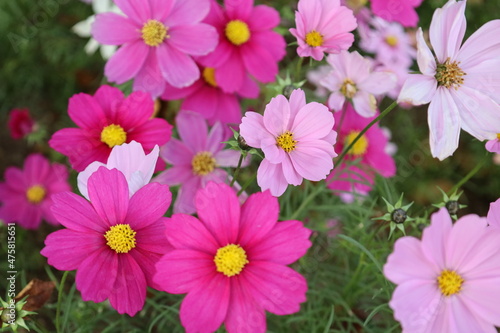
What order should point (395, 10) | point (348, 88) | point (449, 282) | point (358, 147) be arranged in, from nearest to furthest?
point (449, 282) < point (348, 88) < point (395, 10) < point (358, 147)

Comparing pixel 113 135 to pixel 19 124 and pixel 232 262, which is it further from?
pixel 19 124

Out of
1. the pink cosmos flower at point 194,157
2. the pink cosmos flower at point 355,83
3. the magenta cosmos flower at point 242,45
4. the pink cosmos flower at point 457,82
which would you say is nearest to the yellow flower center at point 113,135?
the pink cosmos flower at point 194,157

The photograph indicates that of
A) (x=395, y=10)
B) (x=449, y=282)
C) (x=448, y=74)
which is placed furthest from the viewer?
(x=395, y=10)

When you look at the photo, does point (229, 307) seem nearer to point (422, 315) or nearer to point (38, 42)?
point (422, 315)

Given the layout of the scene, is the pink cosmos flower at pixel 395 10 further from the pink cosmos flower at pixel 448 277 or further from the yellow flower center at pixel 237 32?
the pink cosmos flower at pixel 448 277

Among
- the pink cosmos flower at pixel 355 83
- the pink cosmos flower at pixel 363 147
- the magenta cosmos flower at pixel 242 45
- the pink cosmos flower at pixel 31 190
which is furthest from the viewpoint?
the pink cosmos flower at pixel 31 190

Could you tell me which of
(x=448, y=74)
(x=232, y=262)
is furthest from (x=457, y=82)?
(x=232, y=262)
